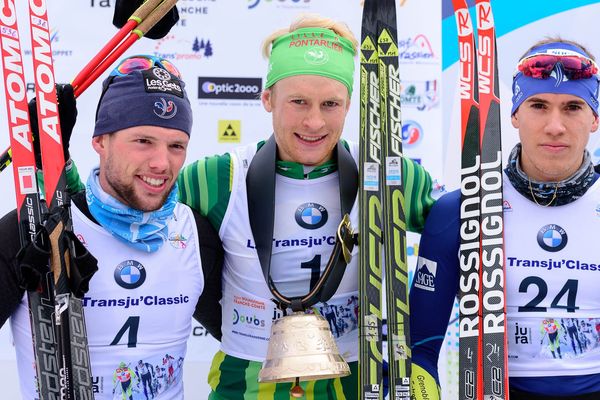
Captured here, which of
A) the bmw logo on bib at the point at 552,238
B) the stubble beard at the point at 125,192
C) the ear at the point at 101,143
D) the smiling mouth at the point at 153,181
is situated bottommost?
the bmw logo on bib at the point at 552,238

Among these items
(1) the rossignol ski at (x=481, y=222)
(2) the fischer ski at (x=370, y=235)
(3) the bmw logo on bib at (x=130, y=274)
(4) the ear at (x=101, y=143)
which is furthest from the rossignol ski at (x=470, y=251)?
(4) the ear at (x=101, y=143)

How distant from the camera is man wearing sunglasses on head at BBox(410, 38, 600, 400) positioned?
8.34 ft

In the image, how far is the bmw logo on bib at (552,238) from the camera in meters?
2.59

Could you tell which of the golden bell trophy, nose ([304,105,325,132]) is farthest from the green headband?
the golden bell trophy

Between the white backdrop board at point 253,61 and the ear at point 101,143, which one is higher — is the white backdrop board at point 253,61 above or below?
above

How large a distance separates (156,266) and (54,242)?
35 centimetres

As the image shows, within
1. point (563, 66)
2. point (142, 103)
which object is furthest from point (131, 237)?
point (563, 66)

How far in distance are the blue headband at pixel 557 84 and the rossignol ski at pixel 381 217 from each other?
1.24 ft

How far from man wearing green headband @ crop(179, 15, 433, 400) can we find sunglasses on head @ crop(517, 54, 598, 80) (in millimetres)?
515

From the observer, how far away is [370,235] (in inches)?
106

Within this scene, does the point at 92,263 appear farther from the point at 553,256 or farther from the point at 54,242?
the point at 553,256

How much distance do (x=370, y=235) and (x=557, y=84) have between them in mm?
710

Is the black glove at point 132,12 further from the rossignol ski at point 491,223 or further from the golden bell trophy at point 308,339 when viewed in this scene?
the rossignol ski at point 491,223

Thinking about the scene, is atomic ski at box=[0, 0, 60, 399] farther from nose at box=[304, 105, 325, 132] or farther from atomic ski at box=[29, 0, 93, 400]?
nose at box=[304, 105, 325, 132]
